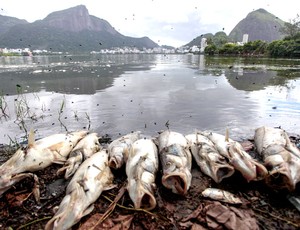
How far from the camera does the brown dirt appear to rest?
409 centimetres

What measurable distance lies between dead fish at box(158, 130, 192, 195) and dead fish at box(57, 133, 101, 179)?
2.04 metres

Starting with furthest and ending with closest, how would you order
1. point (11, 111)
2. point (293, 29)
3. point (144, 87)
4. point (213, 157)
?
point (293, 29) → point (144, 87) → point (11, 111) → point (213, 157)

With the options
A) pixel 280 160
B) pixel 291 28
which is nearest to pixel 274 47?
pixel 291 28

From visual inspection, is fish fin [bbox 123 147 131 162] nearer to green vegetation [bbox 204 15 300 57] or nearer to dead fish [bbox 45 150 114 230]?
dead fish [bbox 45 150 114 230]

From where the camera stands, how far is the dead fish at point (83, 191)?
383cm

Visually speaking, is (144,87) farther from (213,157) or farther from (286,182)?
(286,182)

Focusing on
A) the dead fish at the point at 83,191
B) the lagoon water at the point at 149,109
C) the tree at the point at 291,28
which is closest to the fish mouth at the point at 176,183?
the dead fish at the point at 83,191

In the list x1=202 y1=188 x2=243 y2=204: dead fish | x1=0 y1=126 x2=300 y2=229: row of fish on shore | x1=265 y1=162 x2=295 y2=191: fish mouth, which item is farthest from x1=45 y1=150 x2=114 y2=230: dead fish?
x1=265 y1=162 x2=295 y2=191: fish mouth

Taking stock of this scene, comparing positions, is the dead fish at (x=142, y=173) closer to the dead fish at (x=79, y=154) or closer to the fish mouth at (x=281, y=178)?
the dead fish at (x=79, y=154)

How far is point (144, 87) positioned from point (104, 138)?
33.3 ft

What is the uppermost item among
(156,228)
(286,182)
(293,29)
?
(293,29)

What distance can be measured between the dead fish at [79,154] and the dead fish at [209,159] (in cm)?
296

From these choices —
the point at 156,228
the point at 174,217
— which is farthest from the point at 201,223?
the point at 156,228

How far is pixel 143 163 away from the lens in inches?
207
